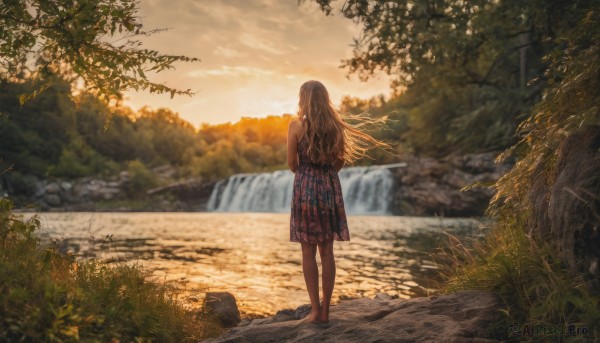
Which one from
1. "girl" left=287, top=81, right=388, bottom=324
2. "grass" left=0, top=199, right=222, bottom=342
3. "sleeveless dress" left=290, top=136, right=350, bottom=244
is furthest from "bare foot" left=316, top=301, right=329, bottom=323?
"grass" left=0, top=199, right=222, bottom=342

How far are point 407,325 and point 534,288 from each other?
42.3 inches

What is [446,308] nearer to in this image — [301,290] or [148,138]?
[301,290]

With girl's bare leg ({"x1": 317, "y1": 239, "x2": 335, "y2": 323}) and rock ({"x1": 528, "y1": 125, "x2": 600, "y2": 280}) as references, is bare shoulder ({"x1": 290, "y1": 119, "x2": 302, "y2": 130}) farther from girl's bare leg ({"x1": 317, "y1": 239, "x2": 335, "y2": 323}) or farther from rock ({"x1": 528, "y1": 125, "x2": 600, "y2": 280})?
rock ({"x1": 528, "y1": 125, "x2": 600, "y2": 280})

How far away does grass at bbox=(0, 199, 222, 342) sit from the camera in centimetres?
284

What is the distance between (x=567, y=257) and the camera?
3.62m

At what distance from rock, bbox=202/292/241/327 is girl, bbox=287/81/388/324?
2055 millimetres

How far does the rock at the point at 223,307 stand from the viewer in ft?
20.3

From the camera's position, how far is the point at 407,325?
13.3 ft

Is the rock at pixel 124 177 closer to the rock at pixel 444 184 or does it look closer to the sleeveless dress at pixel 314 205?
the rock at pixel 444 184

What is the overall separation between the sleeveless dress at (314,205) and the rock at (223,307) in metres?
2.27

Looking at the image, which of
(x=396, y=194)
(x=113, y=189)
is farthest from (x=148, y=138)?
(x=396, y=194)

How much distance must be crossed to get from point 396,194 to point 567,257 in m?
31.1

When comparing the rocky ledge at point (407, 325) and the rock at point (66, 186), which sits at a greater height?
the rock at point (66, 186)

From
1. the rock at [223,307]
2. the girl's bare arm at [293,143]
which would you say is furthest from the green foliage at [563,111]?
the rock at [223,307]
